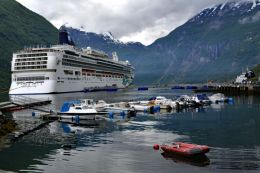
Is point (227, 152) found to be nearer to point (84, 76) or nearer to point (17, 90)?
point (17, 90)

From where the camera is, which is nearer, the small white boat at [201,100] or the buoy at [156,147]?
the buoy at [156,147]

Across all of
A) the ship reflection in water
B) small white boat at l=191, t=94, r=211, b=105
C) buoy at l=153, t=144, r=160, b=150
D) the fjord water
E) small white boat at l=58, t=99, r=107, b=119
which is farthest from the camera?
small white boat at l=191, t=94, r=211, b=105

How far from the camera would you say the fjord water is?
3538 cm

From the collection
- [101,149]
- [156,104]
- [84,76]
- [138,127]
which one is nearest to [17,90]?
[84,76]

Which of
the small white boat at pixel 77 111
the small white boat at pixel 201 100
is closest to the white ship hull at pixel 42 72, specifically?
the small white boat at pixel 201 100

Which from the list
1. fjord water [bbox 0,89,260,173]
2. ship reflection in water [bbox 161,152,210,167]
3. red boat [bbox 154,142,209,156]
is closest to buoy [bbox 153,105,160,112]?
fjord water [bbox 0,89,260,173]

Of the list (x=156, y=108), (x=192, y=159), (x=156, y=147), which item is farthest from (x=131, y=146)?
(x=156, y=108)

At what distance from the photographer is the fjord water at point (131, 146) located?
1393 inches

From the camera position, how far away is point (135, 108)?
282ft

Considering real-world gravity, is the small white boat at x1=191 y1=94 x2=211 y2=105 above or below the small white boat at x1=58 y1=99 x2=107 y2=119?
above

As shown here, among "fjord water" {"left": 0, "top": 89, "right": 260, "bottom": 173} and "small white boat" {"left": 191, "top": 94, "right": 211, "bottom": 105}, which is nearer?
"fjord water" {"left": 0, "top": 89, "right": 260, "bottom": 173}

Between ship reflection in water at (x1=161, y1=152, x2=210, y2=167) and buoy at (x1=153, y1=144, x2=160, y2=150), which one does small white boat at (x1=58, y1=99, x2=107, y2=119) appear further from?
ship reflection in water at (x1=161, y1=152, x2=210, y2=167)

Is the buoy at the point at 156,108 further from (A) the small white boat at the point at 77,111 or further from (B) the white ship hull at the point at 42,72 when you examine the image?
(B) the white ship hull at the point at 42,72

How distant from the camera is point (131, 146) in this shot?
Answer: 4469cm
